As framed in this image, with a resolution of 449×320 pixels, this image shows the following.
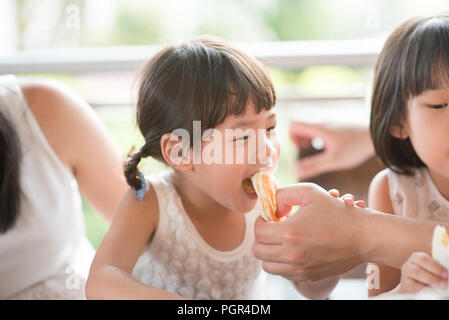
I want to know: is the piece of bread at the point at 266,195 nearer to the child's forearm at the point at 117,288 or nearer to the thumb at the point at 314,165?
the child's forearm at the point at 117,288

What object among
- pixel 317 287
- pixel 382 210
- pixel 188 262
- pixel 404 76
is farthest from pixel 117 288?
pixel 404 76

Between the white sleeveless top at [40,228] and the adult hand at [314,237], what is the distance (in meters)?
0.34

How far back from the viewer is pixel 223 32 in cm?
116

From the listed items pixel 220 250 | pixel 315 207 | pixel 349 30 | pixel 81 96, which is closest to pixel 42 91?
pixel 81 96

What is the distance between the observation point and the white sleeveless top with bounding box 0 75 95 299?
0.87 meters

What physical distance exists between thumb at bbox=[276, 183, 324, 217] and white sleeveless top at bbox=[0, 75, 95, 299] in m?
0.36

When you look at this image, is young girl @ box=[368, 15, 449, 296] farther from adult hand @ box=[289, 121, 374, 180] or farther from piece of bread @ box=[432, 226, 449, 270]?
adult hand @ box=[289, 121, 374, 180]

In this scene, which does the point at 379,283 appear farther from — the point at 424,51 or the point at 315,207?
the point at 424,51

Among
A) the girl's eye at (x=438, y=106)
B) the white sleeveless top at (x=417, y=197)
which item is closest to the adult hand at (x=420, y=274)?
the white sleeveless top at (x=417, y=197)

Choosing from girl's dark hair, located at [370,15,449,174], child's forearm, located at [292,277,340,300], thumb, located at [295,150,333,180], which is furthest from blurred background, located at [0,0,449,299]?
child's forearm, located at [292,277,340,300]

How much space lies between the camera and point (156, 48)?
928mm

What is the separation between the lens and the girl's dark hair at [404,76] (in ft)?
2.44

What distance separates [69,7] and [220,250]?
0.57m

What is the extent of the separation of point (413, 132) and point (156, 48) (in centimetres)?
48
